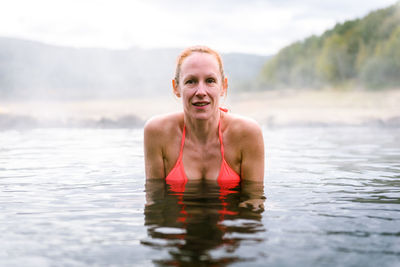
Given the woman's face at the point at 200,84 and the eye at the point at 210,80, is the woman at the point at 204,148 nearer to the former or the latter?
the woman's face at the point at 200,84

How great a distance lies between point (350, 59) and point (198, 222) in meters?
37.1

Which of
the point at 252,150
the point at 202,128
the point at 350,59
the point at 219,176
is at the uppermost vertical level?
the point at 350,59

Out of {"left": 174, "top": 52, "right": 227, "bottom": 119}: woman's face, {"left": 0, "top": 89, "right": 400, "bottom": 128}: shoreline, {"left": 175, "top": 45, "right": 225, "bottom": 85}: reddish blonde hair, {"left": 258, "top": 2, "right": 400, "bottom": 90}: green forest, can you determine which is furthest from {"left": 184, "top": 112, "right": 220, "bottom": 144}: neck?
{"left": 258, "top": 2, "right": 400, "bottom": 90}: green forest

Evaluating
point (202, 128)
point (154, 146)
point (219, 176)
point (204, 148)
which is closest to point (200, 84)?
point (202, 128)

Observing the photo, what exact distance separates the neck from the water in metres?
0.48

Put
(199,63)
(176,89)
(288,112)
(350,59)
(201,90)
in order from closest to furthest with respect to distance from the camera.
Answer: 1. (201,90)
2. (199,63)
3. (176,89)
4. (288,112)
5. (350,59)

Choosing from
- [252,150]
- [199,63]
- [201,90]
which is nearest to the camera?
[201,90]

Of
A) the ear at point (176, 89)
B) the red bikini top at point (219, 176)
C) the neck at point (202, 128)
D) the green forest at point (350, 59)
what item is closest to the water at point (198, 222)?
the red bikini top at point (219, 176)

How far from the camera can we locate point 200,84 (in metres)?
4.05

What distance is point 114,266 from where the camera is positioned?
2.45 metres

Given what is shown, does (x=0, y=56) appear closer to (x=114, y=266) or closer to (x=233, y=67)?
(x=233, y=67)

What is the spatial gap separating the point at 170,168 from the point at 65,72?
40760mm

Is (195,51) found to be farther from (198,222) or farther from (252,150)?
(198,222)

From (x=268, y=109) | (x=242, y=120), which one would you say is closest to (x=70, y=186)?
(x=242, y=120)
